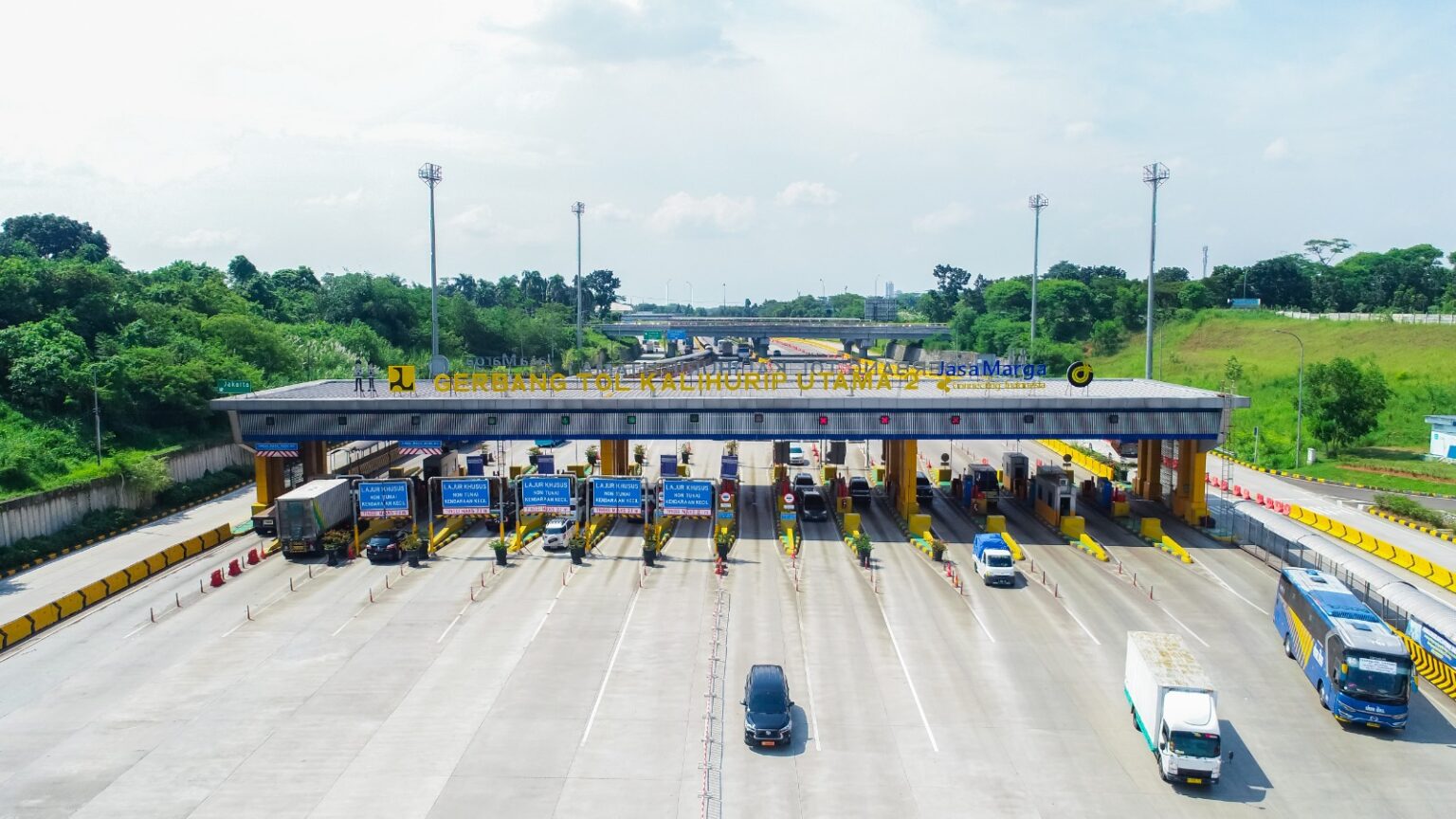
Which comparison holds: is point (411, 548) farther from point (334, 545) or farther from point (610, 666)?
point (610, 666)

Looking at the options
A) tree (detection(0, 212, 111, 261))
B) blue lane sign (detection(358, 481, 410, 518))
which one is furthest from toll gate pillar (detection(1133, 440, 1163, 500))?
tree (detection(0, 212, 111, 261))

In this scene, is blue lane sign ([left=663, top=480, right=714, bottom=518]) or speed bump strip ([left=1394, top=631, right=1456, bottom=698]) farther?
blue lane sign ([left=663, top=480, right=714, bottom=518])

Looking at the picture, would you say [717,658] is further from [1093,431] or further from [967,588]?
[1093,431]

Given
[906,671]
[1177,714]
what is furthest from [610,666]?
[1177,714]

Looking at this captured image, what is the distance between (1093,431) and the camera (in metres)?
58.0

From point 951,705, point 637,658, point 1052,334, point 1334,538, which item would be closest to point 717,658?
point 637,658

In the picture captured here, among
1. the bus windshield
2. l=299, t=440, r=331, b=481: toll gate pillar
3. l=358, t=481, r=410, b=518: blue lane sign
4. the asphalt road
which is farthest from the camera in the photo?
l=299, t=440, r=331, b=481: toll gate pillar

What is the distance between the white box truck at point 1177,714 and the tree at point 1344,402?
213ft

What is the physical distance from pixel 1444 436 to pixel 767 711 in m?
77.1

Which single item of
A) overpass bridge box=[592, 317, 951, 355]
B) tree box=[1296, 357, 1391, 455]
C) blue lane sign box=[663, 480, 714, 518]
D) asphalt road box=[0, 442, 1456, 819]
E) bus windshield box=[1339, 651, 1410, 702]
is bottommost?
asphalt road box=[0, 442, 1456, 819]

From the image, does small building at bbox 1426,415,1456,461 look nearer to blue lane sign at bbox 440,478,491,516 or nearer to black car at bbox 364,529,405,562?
blue lane sign at bbox 440,478,491,516

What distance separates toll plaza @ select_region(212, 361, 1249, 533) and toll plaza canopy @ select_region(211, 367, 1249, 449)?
68mm

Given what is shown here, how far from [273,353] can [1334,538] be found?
90.8 meters

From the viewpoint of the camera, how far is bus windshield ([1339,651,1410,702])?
30.0m
